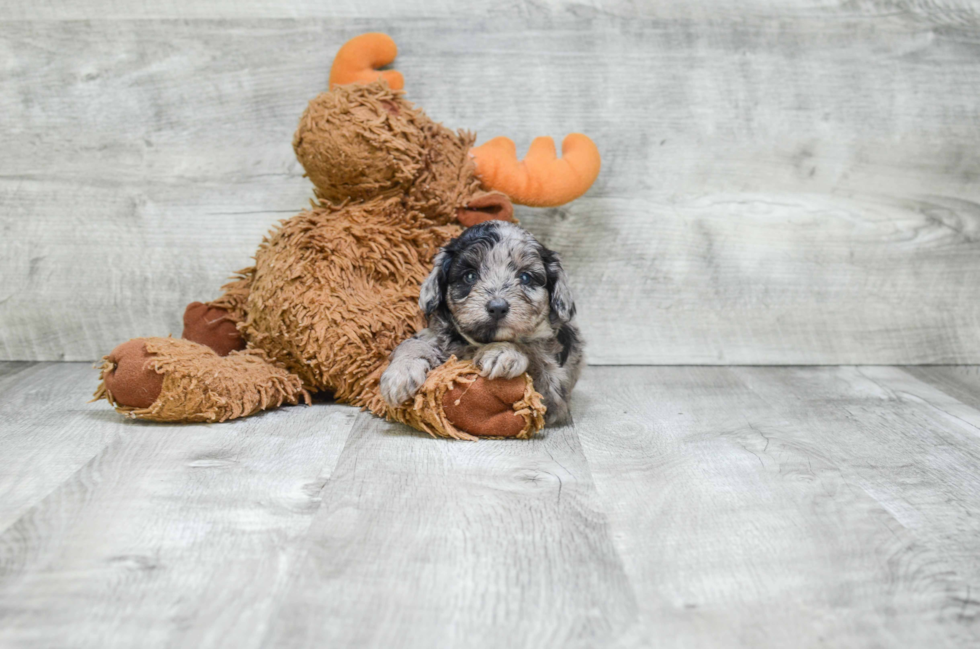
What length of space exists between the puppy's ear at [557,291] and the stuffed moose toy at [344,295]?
0.64 feet

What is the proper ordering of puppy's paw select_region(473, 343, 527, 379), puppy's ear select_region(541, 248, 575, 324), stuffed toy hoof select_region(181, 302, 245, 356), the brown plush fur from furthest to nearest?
stuffed toy hoof select_region(181, 302, 245, 356) < the brown plush fur < puppy's ear select_region(541, 248, 575, 324) < puppy's paw select_region(473, 343, 527, 379)

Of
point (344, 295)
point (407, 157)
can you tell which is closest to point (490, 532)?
point (344, 295)

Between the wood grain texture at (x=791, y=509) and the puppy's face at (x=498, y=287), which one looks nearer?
the wood grain texture at (x=791, y=509)

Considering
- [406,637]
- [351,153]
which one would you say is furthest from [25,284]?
[406,637]

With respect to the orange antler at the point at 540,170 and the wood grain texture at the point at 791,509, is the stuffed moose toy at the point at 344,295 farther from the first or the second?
the wood grain texture at the point at 791,509

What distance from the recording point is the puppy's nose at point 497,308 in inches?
67.7

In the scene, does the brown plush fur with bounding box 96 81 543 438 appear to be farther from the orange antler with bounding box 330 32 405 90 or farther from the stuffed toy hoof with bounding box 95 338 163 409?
the orange antler with bounding box 330 32 405 90

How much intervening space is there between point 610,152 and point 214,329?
1281 millimetres

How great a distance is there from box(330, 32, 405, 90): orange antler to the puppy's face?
2.26 ft

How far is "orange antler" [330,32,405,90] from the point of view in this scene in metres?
2.29

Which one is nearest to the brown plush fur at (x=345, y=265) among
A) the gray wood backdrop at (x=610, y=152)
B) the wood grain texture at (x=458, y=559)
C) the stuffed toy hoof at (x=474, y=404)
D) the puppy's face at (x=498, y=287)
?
the stuffed toy hoof at (x=474, y=404)

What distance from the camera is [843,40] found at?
8.34 ft

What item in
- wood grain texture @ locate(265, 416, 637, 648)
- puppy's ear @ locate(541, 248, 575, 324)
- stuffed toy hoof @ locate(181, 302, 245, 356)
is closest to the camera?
wood grain texture @ locate(265, 416, 637, 648)

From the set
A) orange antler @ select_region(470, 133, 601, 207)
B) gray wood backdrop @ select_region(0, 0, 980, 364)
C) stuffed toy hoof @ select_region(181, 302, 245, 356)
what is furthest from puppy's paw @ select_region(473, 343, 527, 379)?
gray wood backdrop @ select_region(0, 0, 980, 364)
